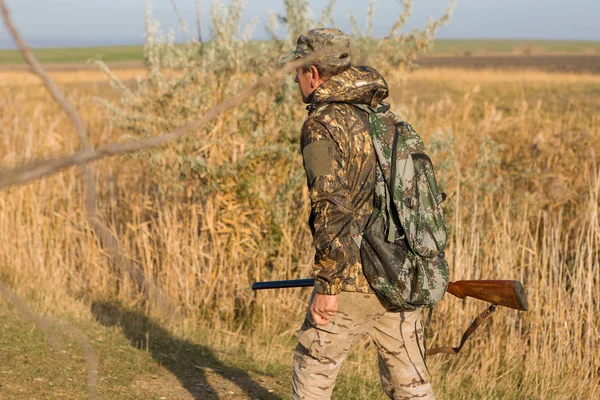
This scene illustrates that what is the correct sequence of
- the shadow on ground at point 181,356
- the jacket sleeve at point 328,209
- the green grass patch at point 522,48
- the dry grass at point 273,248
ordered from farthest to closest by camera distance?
1. the green grass patch at point 522,48
2. the dry grass at point 273,248
3. the shadow on ground at point 181,356
4. the jacket sleeve at point 328,209

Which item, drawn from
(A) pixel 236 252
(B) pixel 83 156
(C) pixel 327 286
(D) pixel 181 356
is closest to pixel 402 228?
(C) pixel 327 286

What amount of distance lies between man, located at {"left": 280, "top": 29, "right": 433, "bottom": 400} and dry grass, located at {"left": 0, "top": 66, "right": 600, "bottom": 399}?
5.13ft

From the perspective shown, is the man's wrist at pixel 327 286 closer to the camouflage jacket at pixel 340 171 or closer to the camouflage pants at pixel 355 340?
the camouflage jacket at pixel 340 171

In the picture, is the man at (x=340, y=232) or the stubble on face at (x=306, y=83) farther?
→ the stubble on face at (x=306, y=83)

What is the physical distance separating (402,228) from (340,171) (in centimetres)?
30

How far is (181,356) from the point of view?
464cm

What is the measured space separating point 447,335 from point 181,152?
2.50m

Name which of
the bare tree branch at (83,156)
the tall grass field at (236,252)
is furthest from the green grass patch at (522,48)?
the bare tree branch at (83,156)

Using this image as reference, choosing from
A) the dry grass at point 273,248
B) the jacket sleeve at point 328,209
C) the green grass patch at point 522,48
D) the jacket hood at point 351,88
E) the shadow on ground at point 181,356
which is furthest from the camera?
the green grass patch at point 522,48

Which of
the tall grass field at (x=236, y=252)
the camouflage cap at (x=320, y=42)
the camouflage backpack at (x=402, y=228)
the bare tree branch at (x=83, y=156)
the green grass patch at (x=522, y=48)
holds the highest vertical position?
the green grass patch at (x=522, y=48)

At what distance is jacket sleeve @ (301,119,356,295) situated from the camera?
2436 mm

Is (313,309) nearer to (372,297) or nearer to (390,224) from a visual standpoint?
(372,297)

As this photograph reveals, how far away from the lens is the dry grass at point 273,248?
4672 millimetres

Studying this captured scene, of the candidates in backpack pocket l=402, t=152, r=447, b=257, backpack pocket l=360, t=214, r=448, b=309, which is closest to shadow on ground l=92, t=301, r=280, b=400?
backpack pocket l=360, t=214, r=448, b=309
